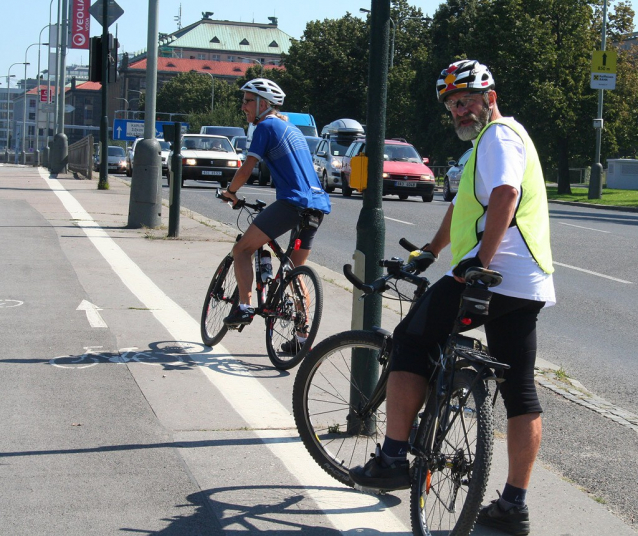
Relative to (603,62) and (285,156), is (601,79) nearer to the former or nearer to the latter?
(603,62)

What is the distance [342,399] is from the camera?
15.1ft

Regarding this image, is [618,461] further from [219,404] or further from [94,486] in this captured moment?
[94,486]

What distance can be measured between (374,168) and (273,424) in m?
1.42

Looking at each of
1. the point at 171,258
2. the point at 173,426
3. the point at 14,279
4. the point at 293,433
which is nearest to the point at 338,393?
the point at 293,433

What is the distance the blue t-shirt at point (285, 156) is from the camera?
21.9 feet

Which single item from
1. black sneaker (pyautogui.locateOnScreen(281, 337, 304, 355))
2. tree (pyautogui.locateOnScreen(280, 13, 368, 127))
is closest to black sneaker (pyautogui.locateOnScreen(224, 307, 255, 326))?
black sneaker (pyautogui.locateOnScreen(281, 337, 304, 355))

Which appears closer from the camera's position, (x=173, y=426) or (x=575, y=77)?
(x=173, y=426)

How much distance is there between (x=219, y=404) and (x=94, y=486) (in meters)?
1.44

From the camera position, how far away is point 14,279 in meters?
10.1

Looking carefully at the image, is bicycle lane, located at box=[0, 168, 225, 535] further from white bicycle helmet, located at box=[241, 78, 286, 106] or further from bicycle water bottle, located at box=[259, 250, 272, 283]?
white bicycle helmet, located at box=[241, 78, 286, 106]

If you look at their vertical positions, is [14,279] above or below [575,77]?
below

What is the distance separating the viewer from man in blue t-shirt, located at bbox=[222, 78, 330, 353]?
6680 millimetres

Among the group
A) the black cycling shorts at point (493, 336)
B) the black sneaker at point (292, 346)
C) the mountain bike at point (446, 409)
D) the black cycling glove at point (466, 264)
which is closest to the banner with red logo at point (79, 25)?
the black sneaker at point (292, 346)

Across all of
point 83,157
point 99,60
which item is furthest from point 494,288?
point 83,157
